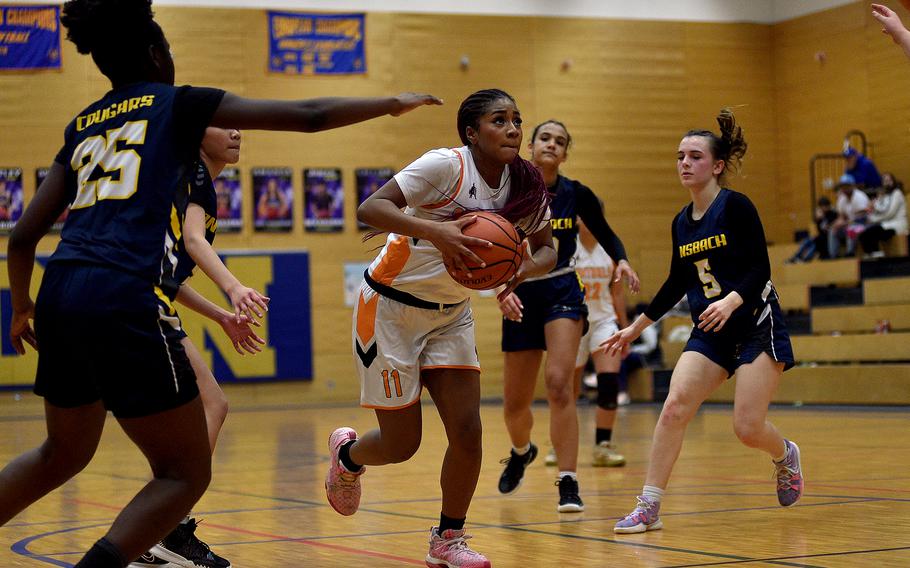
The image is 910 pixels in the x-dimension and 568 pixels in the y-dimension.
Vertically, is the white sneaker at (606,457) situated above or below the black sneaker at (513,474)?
below

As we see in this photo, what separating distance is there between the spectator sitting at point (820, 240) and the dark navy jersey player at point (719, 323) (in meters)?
12.7

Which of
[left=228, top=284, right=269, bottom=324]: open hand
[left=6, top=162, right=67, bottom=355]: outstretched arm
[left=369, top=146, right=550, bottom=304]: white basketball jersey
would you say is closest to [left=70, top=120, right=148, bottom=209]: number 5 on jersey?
[left=6, top=162, right=67, bottom=355]: outstretched arm

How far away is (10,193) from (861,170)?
41.4 ft

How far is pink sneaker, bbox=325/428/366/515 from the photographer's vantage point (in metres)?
5.04

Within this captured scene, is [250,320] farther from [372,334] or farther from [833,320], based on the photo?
[833,320]

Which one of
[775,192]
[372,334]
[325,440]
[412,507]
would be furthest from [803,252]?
[372,334]

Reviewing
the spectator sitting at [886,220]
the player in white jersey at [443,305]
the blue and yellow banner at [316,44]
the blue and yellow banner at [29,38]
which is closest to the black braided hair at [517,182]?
the player in white jersey at [443,305]

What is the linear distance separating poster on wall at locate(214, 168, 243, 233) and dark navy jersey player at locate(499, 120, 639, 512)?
39.5 feet

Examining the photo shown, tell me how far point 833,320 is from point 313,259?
779 centimetres

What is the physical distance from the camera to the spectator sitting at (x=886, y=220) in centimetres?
1659

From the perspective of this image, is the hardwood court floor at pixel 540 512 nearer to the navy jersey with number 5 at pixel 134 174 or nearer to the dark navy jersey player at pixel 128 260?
the dark navy jersey player at pixel 128 260

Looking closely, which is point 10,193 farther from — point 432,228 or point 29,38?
point 432,228

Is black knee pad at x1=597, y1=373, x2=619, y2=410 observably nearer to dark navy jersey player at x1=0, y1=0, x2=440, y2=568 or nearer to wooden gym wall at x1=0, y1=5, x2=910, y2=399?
dark navy jersey player at x1=0, y1=0, x2=440, y2=568

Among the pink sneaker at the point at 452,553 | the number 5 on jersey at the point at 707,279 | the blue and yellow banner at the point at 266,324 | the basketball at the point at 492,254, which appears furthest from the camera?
the blue and yellow banner at the point at 266,324
